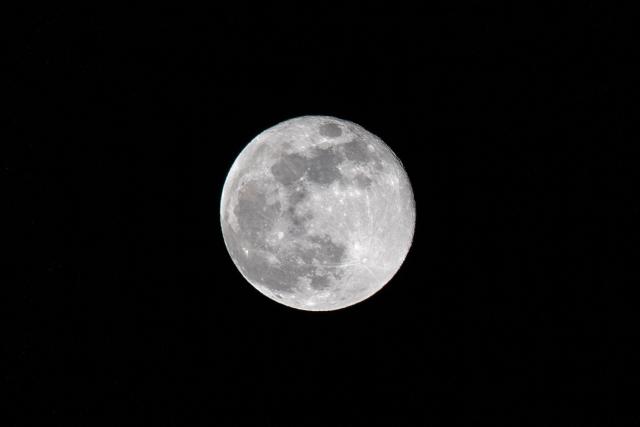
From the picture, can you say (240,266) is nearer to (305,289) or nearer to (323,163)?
(305,289)

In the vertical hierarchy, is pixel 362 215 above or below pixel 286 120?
below

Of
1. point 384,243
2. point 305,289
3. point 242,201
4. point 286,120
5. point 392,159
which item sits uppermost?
point 286,120

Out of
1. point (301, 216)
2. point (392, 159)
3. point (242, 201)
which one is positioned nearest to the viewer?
point (301, 216)

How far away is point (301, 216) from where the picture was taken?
4.27 meters

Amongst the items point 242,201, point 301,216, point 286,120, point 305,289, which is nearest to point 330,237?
point 301,216

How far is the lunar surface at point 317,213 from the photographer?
4.29 meters

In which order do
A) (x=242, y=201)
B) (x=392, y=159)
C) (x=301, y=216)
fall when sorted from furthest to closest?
(x=392, y=159) < (x=242, y=201) < (x=301, y=216)

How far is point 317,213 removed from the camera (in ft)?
14.0

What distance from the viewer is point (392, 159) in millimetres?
4844

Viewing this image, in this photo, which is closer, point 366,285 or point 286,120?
point 366,285

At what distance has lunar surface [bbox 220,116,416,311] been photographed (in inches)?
169

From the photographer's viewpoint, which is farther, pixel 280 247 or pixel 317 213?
pixel 280 247

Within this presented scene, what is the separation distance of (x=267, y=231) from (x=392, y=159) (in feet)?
4.63

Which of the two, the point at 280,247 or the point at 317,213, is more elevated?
the point at 317,213
